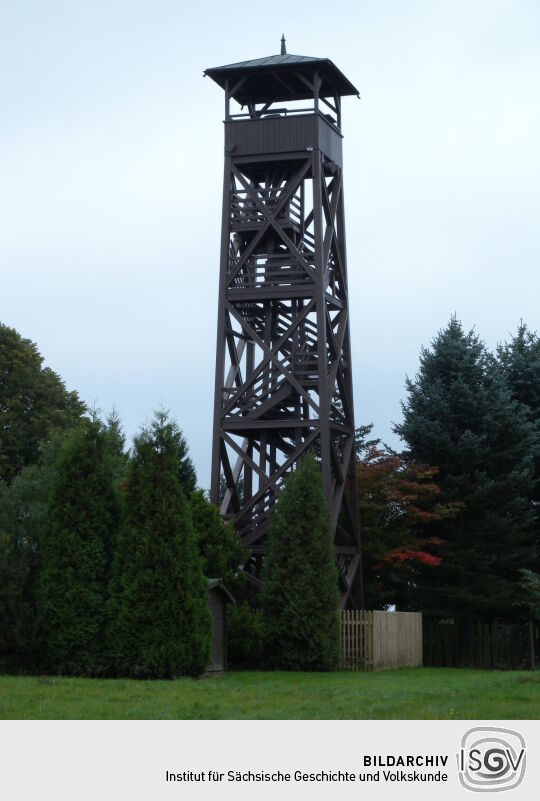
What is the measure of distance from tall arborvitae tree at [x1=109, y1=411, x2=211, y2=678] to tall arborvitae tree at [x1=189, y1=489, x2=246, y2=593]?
488 cm

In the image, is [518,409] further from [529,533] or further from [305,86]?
[305,86]

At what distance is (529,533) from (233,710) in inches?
1058

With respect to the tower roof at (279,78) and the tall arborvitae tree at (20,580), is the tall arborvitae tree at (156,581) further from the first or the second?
the tower roof at (279,78)

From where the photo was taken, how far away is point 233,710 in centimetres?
1695

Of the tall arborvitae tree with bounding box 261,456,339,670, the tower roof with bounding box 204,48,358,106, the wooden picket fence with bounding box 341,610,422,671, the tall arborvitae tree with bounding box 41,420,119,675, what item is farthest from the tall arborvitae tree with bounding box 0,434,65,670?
the tower roof with bounding box 204,48,358,106

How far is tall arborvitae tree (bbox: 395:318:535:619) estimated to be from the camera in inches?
1603

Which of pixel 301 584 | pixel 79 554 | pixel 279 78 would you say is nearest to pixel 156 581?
pixel 79 554

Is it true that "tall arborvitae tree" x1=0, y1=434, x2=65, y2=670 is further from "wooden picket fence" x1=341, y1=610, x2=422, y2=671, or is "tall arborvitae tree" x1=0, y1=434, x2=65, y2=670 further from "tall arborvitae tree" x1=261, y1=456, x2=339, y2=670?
"wooden picket fence" x1=341, y1=610, x2=422, y2=671

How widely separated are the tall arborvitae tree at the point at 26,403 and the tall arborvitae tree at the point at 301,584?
56.4 ft

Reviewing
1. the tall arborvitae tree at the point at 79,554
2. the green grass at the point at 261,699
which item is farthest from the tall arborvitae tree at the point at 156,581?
the green grass at the point at 261,699

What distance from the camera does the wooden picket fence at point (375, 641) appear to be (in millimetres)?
32156
